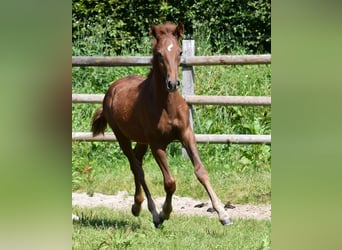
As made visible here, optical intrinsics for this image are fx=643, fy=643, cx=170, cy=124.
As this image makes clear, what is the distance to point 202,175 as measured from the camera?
3664 millimetres

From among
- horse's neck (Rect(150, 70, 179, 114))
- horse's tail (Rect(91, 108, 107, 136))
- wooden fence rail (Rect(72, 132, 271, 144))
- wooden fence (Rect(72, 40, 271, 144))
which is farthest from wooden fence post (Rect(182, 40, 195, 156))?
horse's neck (Rect(150, 70, 179, 114))

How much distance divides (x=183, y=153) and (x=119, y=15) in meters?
1.92

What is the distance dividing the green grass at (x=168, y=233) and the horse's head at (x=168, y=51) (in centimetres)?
79

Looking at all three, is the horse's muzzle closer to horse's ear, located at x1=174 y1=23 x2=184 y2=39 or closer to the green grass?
horse's ear, located at x1=174 y1=23 x2=184 y2=39

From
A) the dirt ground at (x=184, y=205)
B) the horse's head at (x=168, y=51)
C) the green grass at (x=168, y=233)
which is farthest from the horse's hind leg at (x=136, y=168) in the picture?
the horse's head at (x=168, y=51)

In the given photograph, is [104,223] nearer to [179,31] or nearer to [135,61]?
[179,31]

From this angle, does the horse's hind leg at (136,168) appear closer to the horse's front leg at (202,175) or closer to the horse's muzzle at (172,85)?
the horse's front leg at (202,175)

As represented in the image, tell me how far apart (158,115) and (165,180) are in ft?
1.28

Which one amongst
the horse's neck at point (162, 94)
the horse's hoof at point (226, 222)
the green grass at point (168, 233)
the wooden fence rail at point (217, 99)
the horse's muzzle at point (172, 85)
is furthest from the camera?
the wooden fence rail at point (217, 99)

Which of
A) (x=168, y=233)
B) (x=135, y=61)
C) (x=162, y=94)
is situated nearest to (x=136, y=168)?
(x=162, y=94)

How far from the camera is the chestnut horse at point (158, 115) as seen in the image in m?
3.59

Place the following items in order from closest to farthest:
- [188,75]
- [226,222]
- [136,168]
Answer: [226,222], [136,168], [188,75]

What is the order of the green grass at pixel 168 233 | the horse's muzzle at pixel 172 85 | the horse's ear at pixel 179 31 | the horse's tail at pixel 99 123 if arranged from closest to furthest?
the green grass at pixel 168 233 < the horse's muzzle at pixel 172 85 < the horse's ear at pixel 179 31 < the horse's tail at pixel 99 123
